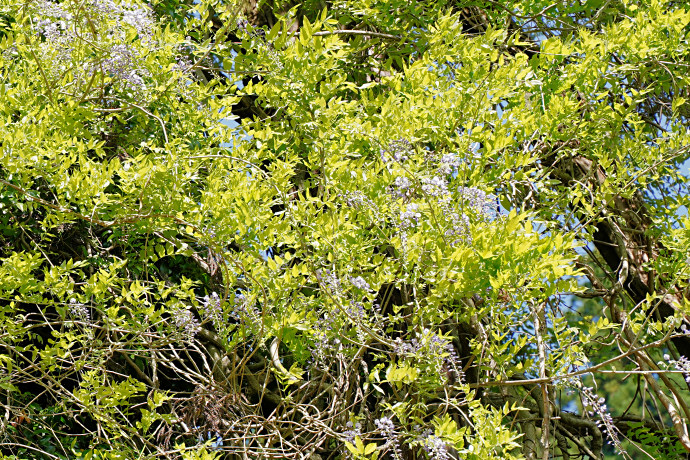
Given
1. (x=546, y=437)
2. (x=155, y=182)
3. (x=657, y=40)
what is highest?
(x=657, y=40)

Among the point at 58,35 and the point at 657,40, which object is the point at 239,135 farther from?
the point at 657,40

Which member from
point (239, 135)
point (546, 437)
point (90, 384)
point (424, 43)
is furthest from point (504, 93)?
point (90, 384)

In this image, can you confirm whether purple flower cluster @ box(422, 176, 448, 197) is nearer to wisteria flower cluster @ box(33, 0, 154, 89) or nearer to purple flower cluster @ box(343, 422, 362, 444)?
purple flower cluster @ box(343, 422, 362, 444)

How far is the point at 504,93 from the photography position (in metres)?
2.43

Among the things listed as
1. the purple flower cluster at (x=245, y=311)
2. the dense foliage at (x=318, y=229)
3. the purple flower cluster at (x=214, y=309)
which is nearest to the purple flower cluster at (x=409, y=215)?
the dense foliage at (x=318, y=229)

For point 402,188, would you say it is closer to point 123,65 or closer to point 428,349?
point 428,349

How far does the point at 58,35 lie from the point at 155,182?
0.93 m

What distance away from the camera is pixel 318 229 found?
209 cm

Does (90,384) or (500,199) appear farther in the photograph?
(500,199)

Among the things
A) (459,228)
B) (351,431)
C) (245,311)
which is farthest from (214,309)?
(459,228)

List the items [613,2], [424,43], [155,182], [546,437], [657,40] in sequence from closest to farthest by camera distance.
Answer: [155,182], [546,437], [657,40], [424,43], [613,2]

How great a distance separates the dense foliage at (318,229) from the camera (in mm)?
2111

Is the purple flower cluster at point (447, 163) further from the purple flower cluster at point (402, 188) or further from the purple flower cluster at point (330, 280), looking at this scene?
the purple flower cluster at point (330, 280)

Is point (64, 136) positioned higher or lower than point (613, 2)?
lower
